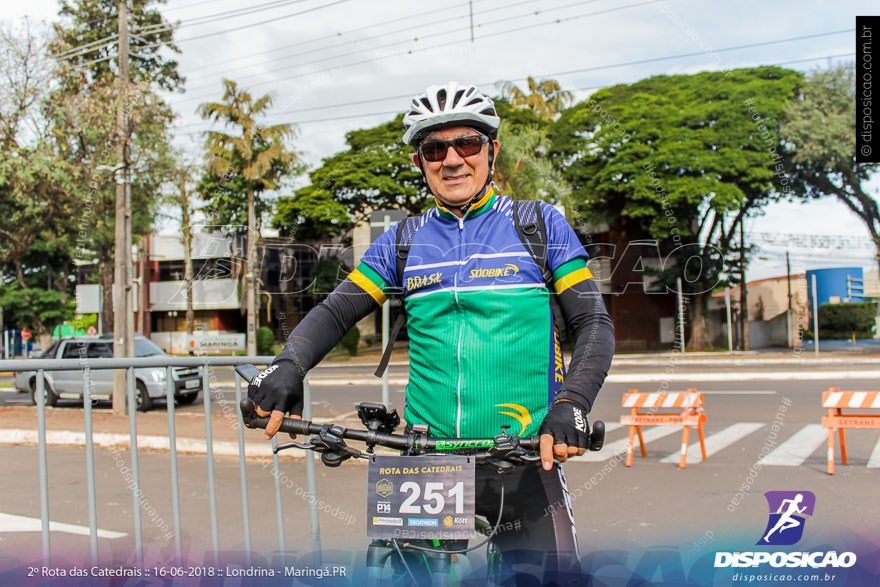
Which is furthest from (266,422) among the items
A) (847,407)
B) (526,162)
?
(526,162)

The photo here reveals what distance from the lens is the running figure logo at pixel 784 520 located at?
9.22ft

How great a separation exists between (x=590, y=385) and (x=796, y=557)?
1.34m

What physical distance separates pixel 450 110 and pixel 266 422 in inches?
40.4

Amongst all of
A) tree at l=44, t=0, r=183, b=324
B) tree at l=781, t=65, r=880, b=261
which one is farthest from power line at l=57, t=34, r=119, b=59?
tree at l=781, t=65, r=880, b=261

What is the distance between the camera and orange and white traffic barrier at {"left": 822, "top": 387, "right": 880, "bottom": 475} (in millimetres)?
7305

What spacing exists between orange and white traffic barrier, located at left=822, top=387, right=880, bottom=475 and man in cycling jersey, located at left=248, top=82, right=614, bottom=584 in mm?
6463

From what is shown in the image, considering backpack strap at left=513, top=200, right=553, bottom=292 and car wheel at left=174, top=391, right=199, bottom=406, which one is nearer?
backpack strap at left=513, top=200, right=553, bottom=292

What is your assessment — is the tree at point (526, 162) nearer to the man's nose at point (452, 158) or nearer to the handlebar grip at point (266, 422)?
the man's nose at point (452, 158)

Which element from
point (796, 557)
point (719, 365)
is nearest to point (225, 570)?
point (796, 557)

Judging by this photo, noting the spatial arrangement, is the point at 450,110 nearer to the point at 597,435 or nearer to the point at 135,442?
the point at 597,435

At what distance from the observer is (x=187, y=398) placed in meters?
4.35

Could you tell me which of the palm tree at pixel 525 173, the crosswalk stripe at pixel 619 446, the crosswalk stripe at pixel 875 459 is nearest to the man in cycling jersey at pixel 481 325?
the crosswalk stripe at pixel 619 446

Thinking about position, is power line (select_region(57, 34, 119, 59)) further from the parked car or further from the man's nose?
the man's nose

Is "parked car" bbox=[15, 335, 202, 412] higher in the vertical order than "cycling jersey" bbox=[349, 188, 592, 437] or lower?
lower
